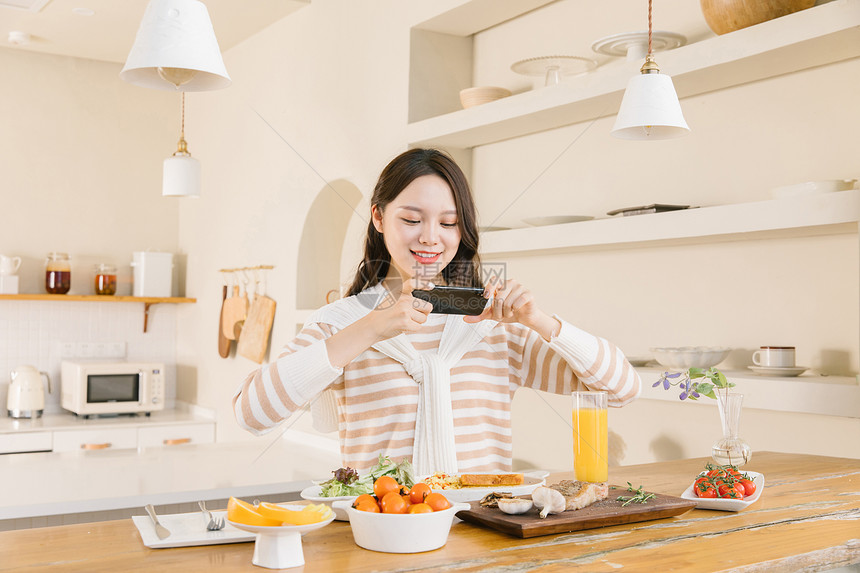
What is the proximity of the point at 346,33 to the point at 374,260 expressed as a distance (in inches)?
78.9

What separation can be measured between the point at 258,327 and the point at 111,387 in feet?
3.45

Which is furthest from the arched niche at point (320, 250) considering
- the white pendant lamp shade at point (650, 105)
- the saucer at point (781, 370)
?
the saucer at point (781, 370)

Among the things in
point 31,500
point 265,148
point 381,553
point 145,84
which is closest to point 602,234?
point 145,84

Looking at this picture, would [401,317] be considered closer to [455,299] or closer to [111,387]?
[455,299]

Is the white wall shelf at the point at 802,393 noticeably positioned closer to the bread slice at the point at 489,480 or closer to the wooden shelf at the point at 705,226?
the wooden shelf at the point at 705,226

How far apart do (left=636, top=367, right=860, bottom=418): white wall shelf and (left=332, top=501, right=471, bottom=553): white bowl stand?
112 cm

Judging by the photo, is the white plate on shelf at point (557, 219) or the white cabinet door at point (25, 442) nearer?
the white plate on shelf at point (557, 219)

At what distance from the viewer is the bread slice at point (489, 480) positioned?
1332 millimetres

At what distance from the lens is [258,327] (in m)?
3.92

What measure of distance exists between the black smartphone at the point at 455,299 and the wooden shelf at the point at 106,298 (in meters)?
3.55

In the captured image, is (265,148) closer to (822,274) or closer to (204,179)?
(204,179)

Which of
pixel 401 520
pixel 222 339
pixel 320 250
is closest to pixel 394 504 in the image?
pixel 401 520

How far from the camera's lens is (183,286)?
495 centimetres

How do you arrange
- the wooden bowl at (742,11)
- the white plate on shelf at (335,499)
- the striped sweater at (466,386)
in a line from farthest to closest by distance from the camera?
the wooden bowl at (742,11)
the striped sweater at (466,386)
the white plate on shelf at (335,499)
